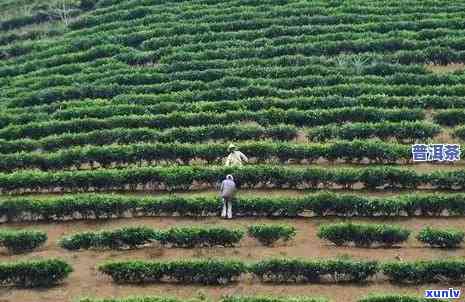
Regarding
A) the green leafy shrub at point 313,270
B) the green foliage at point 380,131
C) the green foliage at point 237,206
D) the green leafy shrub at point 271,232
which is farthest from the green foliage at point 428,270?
the green foliage at point 380,131

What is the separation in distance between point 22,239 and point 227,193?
16.6ft

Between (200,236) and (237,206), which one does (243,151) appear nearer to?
(237,206)

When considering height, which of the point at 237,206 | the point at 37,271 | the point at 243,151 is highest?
the point at 243,151

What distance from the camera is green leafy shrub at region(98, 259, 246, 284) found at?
17391 mm

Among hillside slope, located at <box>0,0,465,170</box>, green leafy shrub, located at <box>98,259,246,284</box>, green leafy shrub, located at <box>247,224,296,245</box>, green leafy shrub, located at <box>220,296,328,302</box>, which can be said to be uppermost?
hillside slope, located at <box>0,0,465,170</box>

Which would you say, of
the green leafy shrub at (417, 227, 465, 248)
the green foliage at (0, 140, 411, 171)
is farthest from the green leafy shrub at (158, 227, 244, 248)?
the green foliage at (0, 140, 411, 171)

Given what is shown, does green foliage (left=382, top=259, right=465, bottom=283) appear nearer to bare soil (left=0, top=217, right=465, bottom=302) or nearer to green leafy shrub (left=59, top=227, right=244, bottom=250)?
bare soil (left=0, top=217, right=465, bottom=302)

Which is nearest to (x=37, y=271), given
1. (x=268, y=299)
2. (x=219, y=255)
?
(x=219, y=255)

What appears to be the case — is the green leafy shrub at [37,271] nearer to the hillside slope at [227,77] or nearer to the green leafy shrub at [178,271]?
the green leafy shrub at [178,271]

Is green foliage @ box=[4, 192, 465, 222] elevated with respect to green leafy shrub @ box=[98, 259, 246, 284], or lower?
elevated

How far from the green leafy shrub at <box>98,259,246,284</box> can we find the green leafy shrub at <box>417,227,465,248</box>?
168 inches

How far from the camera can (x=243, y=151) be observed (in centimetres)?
2284

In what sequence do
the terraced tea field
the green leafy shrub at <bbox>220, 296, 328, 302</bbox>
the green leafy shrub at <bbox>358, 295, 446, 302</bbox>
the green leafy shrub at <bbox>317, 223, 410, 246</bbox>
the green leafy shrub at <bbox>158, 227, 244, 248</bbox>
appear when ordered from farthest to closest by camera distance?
the green leafy shrub at <bbox>158, 227, 244, 248</bbox>, the green leafy shrub at <bbox>317, 223, 410, 246</bbox>, the terraced tea field, the green leafy shrub at <bbox>220, 296, 328, 302</bbox>, the green leafy shrub at <bbox>358, 295, 446, 302</bbox>

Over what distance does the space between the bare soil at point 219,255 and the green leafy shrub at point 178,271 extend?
→ 19cm
